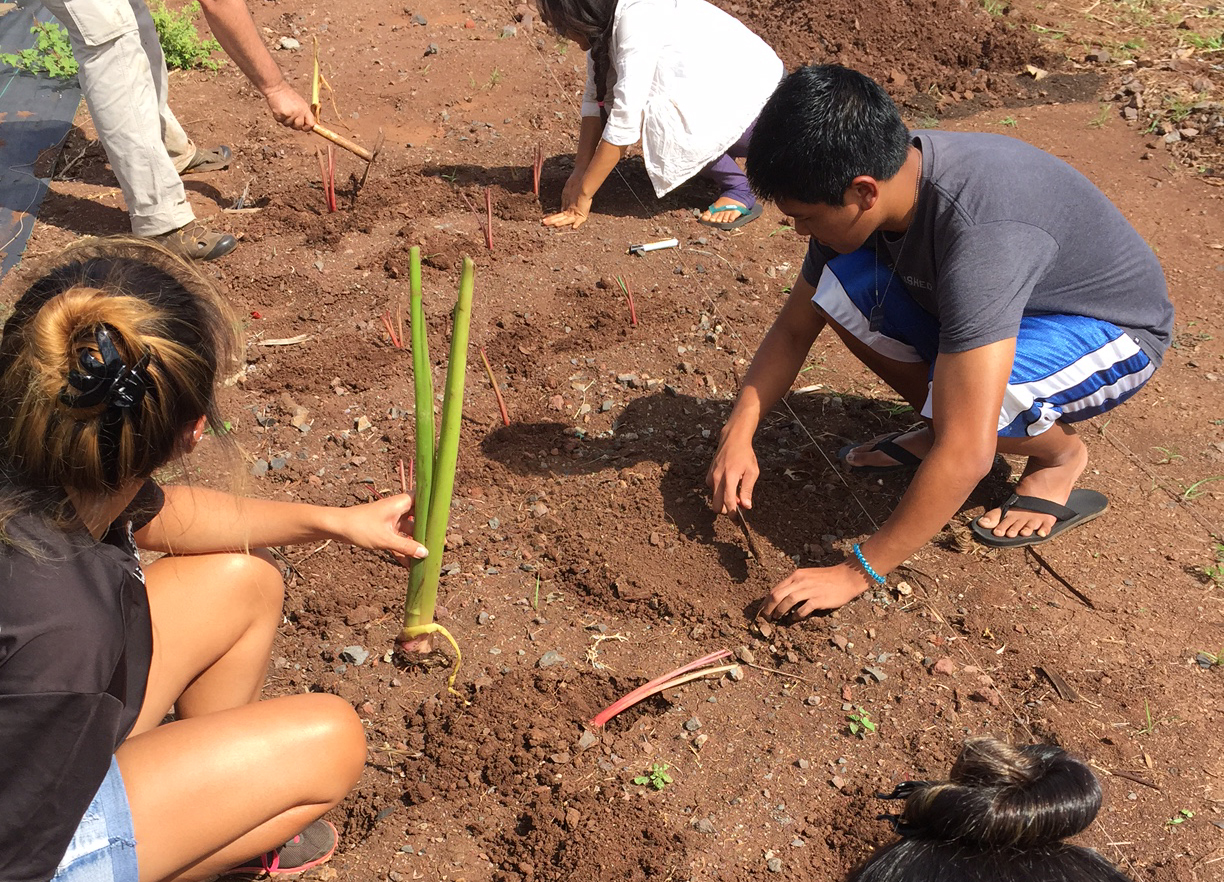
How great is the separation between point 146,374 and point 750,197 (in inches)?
111

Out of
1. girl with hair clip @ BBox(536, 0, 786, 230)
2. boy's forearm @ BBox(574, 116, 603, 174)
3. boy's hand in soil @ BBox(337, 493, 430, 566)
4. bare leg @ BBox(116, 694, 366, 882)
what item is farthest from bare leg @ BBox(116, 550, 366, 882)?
boy's forearm @ BBox(574, 116, 603, 174)

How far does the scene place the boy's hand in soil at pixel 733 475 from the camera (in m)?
2.26

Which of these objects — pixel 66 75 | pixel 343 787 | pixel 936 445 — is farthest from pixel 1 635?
pixel 66 75

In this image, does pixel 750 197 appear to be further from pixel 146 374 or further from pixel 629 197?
pixel 146 374

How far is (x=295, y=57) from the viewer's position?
446 cm

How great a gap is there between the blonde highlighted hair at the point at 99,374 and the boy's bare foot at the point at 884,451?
1.72 metres

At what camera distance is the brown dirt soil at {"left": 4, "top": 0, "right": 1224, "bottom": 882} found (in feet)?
6.19

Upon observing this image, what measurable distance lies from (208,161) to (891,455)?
281 centimetres

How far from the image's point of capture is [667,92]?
3420mm

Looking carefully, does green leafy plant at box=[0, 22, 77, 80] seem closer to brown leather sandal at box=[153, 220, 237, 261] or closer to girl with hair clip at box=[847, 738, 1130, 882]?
brown leather sandal at box=[153, 220, 237, 261]

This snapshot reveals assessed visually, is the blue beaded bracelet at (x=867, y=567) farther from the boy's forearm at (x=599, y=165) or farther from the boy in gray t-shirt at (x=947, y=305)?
the boy's forearm at (x=599, y=165)

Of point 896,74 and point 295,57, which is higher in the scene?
point 896,74

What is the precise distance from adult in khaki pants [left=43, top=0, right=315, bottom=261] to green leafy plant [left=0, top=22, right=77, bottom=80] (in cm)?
109

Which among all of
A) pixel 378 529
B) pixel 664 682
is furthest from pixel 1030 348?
pixel 378 529
